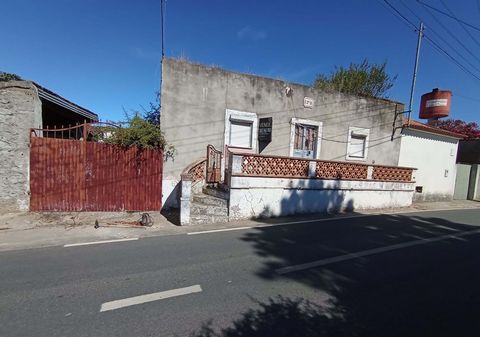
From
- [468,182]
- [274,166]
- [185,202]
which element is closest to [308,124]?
[274,166]

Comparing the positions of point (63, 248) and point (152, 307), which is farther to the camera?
point (63, 248)

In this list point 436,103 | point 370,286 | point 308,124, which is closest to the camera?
point 370,286

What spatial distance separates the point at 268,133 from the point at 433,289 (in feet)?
25.2

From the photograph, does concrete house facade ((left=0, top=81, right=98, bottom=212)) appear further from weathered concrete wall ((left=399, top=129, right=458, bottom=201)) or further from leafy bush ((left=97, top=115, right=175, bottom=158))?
weathered concrete wall ((left=399, top=129, right=458, bottom=201))

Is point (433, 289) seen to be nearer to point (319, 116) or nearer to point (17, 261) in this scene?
point (17, 261)

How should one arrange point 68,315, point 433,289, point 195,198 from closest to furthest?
point 68,315
point 433,289
point 195,198

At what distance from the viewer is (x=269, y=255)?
5199 millimetres

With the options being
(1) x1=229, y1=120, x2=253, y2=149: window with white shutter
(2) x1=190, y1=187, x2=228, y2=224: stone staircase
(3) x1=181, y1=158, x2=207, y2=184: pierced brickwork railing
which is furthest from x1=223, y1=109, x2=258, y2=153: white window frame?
(2) x1=190, y1=187, x2=228, y2=224: stone staircase

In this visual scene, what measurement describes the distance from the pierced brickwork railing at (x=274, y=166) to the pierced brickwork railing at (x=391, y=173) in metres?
3.55

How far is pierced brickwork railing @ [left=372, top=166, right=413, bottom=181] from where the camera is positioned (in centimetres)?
1120

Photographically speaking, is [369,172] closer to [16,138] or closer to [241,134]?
[241,134]

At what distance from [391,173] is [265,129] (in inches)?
218

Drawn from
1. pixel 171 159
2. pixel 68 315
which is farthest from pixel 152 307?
Result: pixel 171 159

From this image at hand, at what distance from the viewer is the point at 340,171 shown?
33.9ft
